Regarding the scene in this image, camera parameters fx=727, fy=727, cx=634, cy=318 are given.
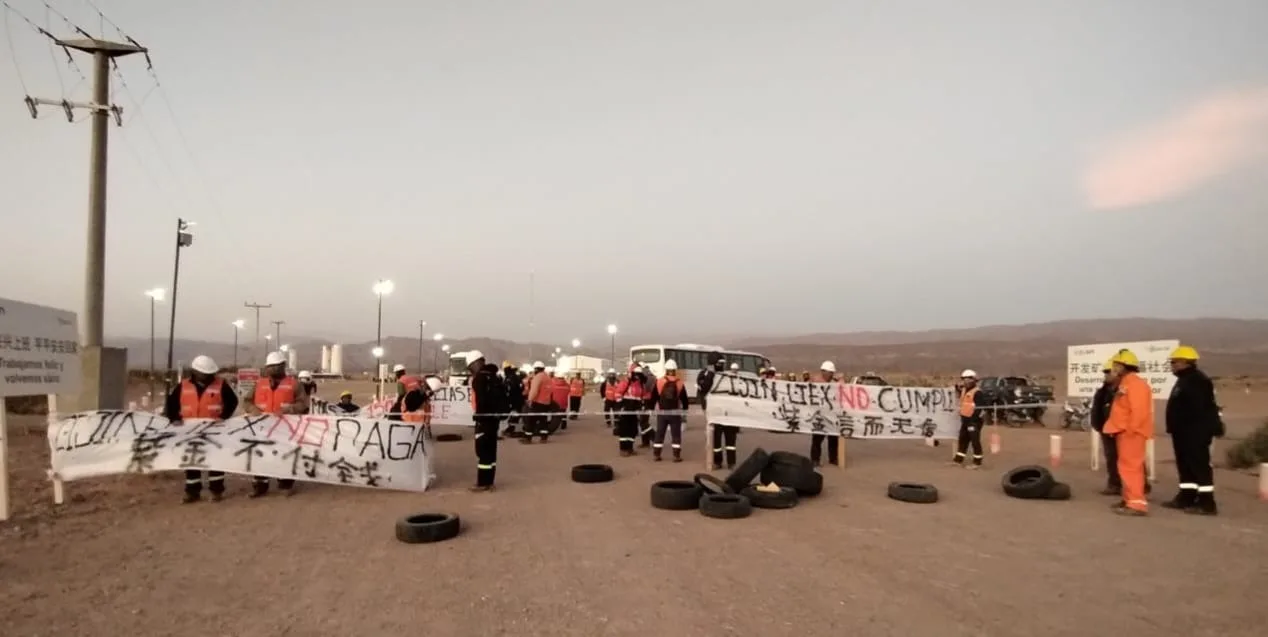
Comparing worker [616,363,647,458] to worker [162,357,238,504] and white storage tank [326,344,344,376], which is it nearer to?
worker [162,357,238,504]

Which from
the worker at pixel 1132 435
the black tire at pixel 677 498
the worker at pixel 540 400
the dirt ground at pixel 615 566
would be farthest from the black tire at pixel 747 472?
the worker at pixel 540 400

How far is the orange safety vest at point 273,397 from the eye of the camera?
11.3 m

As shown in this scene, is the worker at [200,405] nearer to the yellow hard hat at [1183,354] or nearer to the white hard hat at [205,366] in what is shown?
the white hard hat at [205,366]

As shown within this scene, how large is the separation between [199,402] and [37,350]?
2.05m

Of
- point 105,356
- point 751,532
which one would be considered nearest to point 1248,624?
point 751,532

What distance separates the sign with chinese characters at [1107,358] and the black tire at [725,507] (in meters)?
8.78

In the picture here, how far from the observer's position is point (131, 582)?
658 cm

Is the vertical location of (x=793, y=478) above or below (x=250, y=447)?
below

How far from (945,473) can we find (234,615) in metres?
11.8

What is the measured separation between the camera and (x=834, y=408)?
14656 millimetres

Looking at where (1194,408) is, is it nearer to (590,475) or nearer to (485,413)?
(590,475)

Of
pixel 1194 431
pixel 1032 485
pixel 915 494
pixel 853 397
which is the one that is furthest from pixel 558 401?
pixel 1194 431

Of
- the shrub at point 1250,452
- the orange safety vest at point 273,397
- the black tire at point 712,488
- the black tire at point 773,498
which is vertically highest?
the orange safety vest at point 273,397

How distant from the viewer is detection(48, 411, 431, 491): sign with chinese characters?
403 inches
